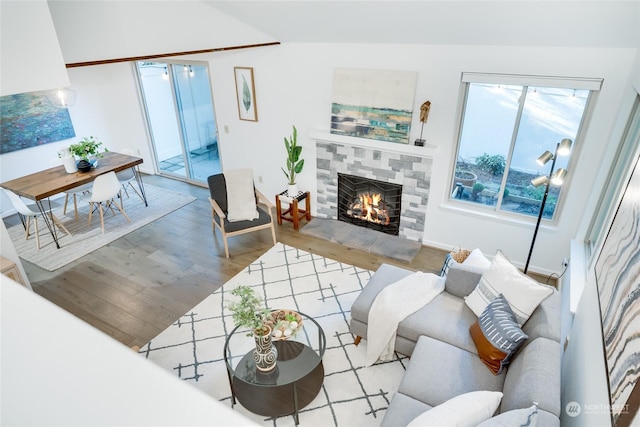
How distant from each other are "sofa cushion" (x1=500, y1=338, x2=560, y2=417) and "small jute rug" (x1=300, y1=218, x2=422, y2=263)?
215 cm

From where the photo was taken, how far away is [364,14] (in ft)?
12.0

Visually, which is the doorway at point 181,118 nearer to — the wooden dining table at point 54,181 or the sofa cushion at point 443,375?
the wooden dining table at point 54,181

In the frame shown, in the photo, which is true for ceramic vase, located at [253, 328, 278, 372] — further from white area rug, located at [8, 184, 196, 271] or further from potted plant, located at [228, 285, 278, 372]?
white area rug, located at [8, 184, 196, 271]

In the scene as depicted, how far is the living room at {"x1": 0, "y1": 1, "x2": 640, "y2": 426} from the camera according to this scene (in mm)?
2988

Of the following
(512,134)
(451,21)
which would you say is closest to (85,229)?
(451,21)

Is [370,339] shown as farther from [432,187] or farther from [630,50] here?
[630,50]

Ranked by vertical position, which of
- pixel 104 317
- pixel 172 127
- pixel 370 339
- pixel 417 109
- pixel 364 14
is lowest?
pixel 104 317

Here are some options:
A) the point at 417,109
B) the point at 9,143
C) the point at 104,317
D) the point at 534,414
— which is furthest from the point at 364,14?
the point at 9,143

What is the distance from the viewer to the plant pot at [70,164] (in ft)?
16.8

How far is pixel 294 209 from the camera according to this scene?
523 centimetres

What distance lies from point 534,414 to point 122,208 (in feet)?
17.7

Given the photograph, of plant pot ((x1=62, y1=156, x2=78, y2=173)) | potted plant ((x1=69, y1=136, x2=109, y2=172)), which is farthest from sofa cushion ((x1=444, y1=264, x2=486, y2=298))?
plant pot ((x1=62, y1=156, x2=78, y2=173))

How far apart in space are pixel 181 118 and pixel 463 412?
592 centimetres

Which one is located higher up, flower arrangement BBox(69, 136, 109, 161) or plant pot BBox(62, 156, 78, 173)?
flower arrangement BBox(69, 136, 109, 161)
